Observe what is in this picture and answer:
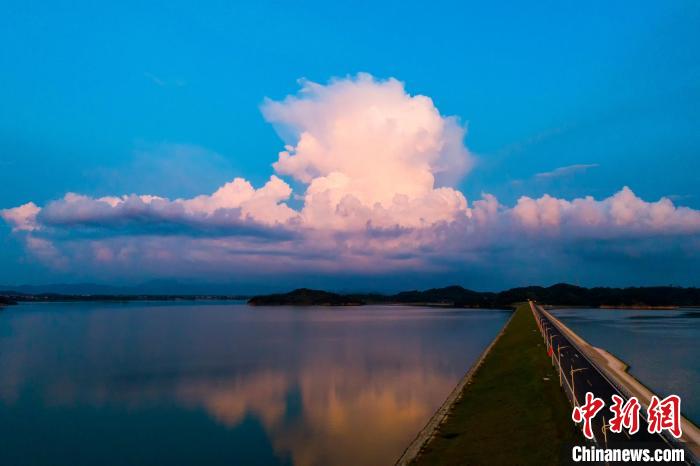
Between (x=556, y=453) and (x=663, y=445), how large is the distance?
4.39m

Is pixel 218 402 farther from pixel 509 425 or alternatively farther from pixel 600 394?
pixel 600 394

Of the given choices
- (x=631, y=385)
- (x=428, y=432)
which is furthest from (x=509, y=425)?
(x=631, y=385)

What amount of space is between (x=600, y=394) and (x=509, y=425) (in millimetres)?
8686

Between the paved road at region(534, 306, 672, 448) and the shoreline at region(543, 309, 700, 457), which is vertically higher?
the paved road at region(534, 306, 672, 448)

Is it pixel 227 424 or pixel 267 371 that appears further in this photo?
pixel 267 371

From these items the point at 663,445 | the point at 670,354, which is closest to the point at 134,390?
the point at 663,445

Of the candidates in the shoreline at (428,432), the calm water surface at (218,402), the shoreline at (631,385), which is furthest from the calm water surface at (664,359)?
the calm water surface at (218,402)

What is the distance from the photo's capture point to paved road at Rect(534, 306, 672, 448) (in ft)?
59.9

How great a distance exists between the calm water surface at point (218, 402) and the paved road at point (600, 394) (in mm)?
8723

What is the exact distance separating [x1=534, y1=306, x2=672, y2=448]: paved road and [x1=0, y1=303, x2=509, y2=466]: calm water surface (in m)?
8.72

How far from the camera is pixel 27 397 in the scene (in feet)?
108

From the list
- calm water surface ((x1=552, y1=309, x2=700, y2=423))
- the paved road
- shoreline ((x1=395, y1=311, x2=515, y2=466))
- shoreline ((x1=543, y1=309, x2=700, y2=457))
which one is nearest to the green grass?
shoreline ((x1=395, y1=311, x2=515, y2=466))

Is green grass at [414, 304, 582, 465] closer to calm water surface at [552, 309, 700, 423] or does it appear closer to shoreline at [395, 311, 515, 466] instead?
shoreline at [395, 311, 515, 466]

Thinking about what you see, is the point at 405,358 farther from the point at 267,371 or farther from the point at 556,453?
the point at 556,453
